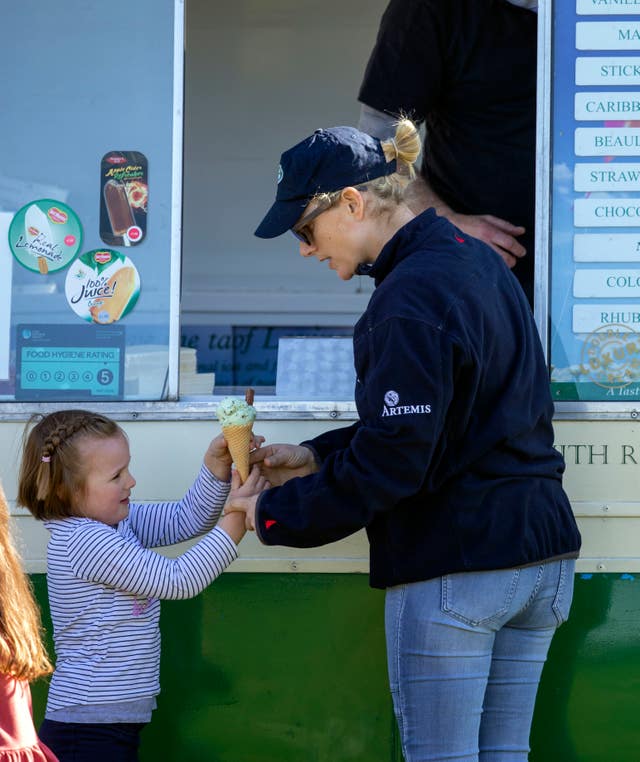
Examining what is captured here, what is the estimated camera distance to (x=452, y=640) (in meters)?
2.35

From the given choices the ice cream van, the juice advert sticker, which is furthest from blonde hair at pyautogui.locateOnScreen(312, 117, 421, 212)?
the juice advert sticker

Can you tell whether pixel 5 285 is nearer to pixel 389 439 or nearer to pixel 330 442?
pixel 330 442

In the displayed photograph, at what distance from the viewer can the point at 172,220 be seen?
3.26 meters

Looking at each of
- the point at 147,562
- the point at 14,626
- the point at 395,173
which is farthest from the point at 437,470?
the point at 14,626

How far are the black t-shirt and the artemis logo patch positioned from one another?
130 cm

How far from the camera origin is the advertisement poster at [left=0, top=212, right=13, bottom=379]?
326cm

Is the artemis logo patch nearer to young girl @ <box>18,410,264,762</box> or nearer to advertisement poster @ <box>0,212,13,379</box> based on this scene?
young girl @ <box>18,410,264,762</box>

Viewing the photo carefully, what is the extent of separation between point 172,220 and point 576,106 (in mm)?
1169

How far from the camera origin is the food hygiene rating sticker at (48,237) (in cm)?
327

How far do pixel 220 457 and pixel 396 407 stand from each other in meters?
0.76

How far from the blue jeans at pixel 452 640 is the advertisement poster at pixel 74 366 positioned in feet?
3.77

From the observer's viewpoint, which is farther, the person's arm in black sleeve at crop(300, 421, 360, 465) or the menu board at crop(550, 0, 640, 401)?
the menu board at crop(550, 0, 640, 401)

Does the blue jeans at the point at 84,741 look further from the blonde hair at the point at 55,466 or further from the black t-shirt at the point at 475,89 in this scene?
the black t-shirt at the point at 475,89

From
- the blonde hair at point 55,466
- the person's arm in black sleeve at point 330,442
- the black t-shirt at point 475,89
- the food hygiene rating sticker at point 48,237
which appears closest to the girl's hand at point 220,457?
the person's arm in black sleeve at point 330,442
